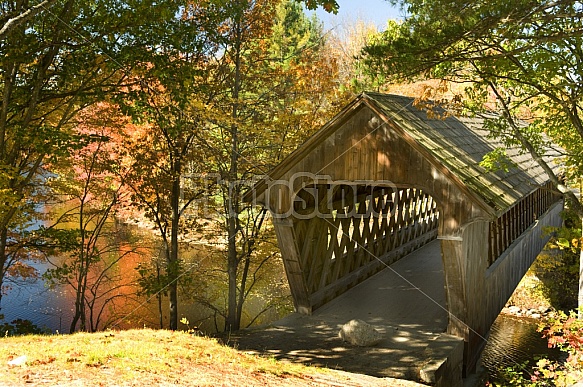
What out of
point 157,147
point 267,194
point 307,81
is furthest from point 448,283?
point 157,147

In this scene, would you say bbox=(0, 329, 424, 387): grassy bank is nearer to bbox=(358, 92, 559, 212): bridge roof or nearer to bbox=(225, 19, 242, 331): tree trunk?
bbox=(358, 92, 559, 212): bridge roof

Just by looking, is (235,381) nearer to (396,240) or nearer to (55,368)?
(55,368)

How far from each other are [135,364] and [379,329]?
4606mm

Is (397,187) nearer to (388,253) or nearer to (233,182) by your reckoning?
(388,253)

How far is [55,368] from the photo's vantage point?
14.2 ft

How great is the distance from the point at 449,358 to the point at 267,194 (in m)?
3.71

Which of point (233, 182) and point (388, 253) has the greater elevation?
point (233, 182)

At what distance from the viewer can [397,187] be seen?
882 centimetres

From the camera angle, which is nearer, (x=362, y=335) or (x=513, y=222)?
(x=362, y=335)

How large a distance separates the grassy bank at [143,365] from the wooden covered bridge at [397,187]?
2445 millimetres

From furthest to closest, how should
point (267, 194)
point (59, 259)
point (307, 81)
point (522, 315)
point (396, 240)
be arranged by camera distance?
point (59, 259) < point (522, 315) < point (396, 240) < point (307, 81) < point (267, 194)

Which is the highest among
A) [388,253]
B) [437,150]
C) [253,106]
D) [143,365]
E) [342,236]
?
[253,106]

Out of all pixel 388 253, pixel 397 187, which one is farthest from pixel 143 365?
pixel 388 253

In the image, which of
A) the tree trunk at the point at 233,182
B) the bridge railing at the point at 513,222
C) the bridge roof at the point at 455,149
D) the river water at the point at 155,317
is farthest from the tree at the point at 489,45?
the river water at the point at 155,317
